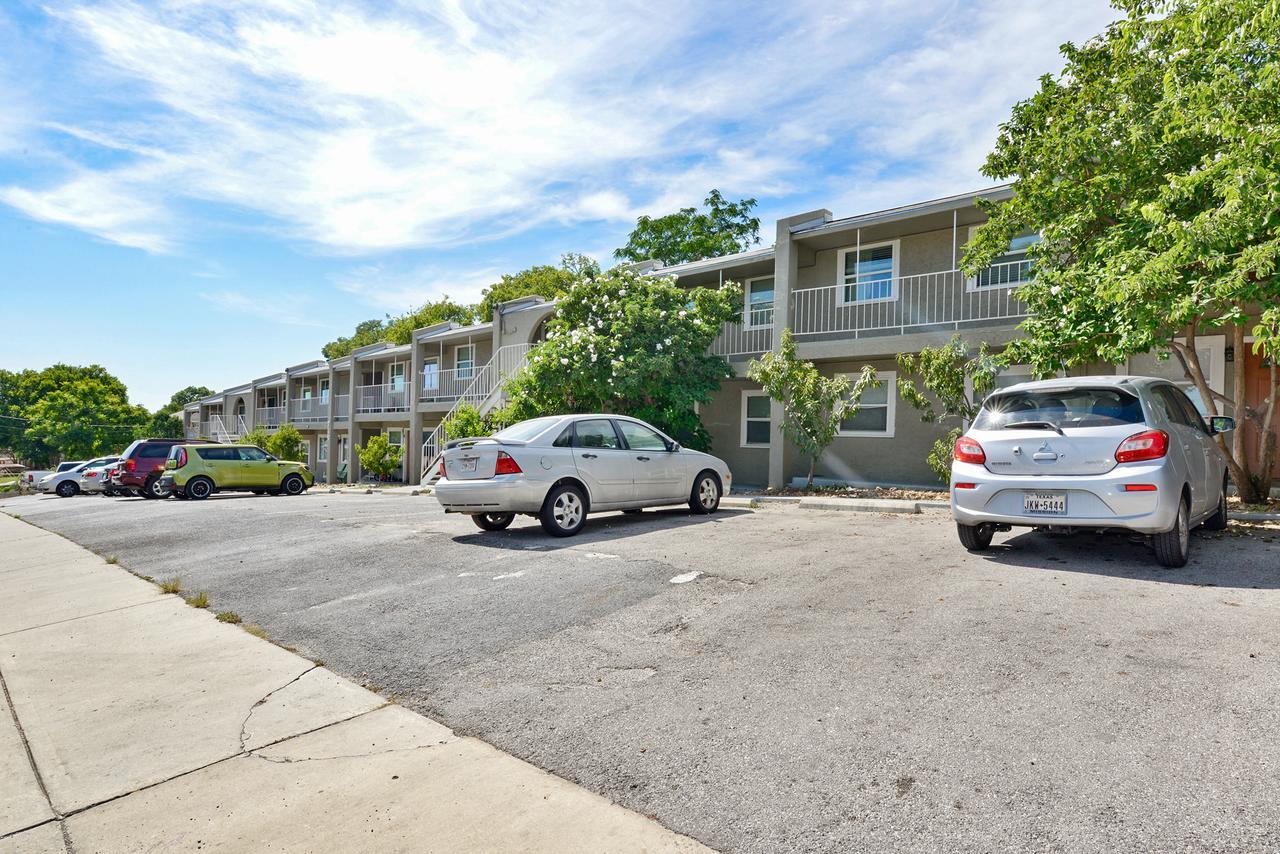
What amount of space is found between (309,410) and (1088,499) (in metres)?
Result: 38.3

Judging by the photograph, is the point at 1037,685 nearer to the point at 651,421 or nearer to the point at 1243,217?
the point at 1243,217

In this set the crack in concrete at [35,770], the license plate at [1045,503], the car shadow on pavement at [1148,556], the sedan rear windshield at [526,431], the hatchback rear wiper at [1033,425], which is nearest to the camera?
the crack in concrete at [35,770]

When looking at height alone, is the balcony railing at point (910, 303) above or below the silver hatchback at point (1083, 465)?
above

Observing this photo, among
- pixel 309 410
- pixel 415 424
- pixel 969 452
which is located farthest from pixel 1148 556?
pixel 309 410

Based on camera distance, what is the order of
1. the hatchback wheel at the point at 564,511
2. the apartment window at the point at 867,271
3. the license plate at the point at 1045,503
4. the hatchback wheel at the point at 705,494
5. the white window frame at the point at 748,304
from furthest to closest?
the white window frame at the point at 748,304
the apartment window at the point at 867,271
the hatchback wheel at the point at 705,494
the hatchback wheel at the point at 564,511
the license plate at the point at 1045,503

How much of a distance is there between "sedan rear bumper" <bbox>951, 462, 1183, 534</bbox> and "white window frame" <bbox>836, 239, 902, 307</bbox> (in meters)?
9.19

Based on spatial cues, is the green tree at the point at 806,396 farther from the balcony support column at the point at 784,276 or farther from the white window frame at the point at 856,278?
the white window frame at the point at 856,278

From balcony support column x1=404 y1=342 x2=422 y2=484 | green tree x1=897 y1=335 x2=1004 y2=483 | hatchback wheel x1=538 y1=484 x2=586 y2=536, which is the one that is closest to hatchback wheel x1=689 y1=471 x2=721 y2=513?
hatchback wheel x1=538 y1=484 x2=586 y2=536

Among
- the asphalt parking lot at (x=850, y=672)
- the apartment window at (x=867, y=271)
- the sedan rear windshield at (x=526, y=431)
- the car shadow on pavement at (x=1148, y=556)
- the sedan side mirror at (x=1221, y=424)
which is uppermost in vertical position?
the apartment window at (x=867, y=271)

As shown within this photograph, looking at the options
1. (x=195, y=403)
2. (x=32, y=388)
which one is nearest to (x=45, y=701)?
(x=195, y=403)

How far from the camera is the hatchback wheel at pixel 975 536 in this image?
7.28m

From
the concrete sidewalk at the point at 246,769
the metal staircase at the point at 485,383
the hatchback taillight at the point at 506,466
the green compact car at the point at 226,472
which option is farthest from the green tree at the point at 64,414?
the concrete sidewalk at the point at 246,769

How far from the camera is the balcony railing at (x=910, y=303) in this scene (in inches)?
564

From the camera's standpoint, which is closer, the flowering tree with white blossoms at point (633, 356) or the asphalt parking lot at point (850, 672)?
the asphalt parking lot at point (850, 672)
